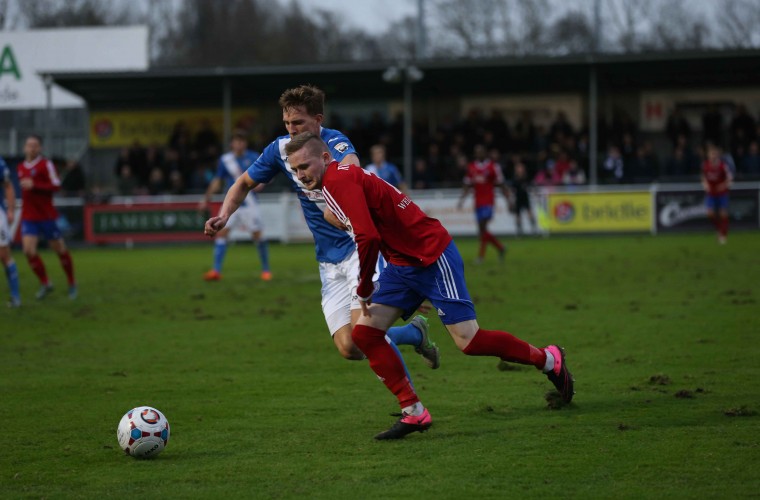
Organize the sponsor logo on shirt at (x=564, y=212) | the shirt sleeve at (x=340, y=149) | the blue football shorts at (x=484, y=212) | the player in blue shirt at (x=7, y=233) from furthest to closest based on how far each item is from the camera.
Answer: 1. the sponsor logo on shirt at (x=564, y=212)
2. the blue football shorts at (x=484, y=212)
3. the player in blue shirt at (x=7, y=233)
4. the shirt sleeve at (x=340, y=149)

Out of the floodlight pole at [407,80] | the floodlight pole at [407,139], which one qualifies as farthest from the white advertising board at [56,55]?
the floodlight pole at [407,139]

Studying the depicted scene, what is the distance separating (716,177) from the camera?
920 inches

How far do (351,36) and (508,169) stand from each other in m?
37.7

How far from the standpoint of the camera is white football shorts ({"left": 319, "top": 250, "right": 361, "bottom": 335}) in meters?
6.77

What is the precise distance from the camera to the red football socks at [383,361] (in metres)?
6.13

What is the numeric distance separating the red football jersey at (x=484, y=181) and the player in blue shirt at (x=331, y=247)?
43.1ft

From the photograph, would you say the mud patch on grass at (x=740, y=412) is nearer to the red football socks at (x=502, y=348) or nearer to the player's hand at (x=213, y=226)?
the red football socks at (x=502, y=348)

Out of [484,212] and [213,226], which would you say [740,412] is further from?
[484,212]

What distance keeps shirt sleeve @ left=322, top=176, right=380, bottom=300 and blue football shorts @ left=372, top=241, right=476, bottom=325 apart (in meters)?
0.44

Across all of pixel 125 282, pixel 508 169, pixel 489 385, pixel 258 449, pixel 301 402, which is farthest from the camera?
pixel 508 169

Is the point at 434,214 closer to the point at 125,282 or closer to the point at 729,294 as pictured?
the point at 125,282

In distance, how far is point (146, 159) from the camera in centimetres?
3172

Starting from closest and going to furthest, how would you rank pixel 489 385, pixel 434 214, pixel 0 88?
Answer: pixel 489 385, pixel 434 214, pixel 0 88

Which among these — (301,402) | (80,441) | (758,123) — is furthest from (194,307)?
(758,123)
